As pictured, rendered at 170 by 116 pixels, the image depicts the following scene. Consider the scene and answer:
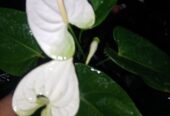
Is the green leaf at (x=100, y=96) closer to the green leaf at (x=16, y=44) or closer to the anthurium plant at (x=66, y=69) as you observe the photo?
the anthurium plant at (x=66, y=69)

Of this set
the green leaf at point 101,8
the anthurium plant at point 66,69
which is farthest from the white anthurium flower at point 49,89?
the green leaf at point 101,8

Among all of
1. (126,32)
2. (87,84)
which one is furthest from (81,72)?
(126,32)

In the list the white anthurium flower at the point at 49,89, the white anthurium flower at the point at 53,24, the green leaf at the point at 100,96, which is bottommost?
the green leaf at the point at 100,96

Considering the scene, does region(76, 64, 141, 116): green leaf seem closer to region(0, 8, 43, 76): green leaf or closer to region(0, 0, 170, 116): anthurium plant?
region(0, 0, 170, 116): anthurium plant

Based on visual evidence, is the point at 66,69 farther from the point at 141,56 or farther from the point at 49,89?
the point at 141,56

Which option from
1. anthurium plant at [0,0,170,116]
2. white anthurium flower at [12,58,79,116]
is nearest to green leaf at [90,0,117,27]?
anthurium plant at [0,0,170,116]

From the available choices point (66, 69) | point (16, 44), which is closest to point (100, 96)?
point (66, 69)

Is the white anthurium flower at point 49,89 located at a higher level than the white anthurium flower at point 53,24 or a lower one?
lower

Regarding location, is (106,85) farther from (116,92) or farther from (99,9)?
(99,9)
